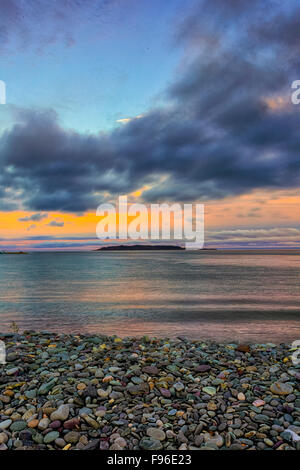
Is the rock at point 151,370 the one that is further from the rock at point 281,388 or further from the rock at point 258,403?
the rock at point 281,388

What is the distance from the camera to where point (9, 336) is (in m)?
9.70

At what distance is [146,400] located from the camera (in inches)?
209

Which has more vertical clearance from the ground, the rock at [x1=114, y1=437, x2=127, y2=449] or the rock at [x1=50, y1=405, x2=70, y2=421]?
the rock at [x1=50, y1=405, x2=70, y2=421]

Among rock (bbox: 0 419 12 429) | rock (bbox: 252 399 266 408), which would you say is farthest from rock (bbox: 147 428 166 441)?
rock (bbox: 0 419 12 429)

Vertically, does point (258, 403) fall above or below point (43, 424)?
below

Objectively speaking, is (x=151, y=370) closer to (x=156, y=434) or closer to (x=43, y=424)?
(x=156, y=434)

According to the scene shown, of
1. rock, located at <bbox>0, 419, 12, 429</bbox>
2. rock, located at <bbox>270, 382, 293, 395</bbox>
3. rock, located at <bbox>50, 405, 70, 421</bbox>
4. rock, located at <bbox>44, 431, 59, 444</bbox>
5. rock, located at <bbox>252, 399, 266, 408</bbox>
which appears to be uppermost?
rock, located at <bbox>50, 405, 70, 421</bbox>

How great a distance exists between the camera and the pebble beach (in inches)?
171

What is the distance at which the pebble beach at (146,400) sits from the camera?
4.36 metres

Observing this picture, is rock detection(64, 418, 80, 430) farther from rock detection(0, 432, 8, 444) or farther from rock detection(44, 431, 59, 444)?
rock detection(0, 432, 8, 444)

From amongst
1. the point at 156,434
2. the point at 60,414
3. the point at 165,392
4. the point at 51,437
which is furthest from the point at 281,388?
the point at 51,437

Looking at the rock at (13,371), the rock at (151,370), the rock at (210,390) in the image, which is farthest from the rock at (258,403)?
the rock at (13,371)

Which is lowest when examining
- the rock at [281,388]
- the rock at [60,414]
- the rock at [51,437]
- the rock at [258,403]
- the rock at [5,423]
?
the rock at [258,403]

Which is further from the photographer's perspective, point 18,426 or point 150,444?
point 18,426
